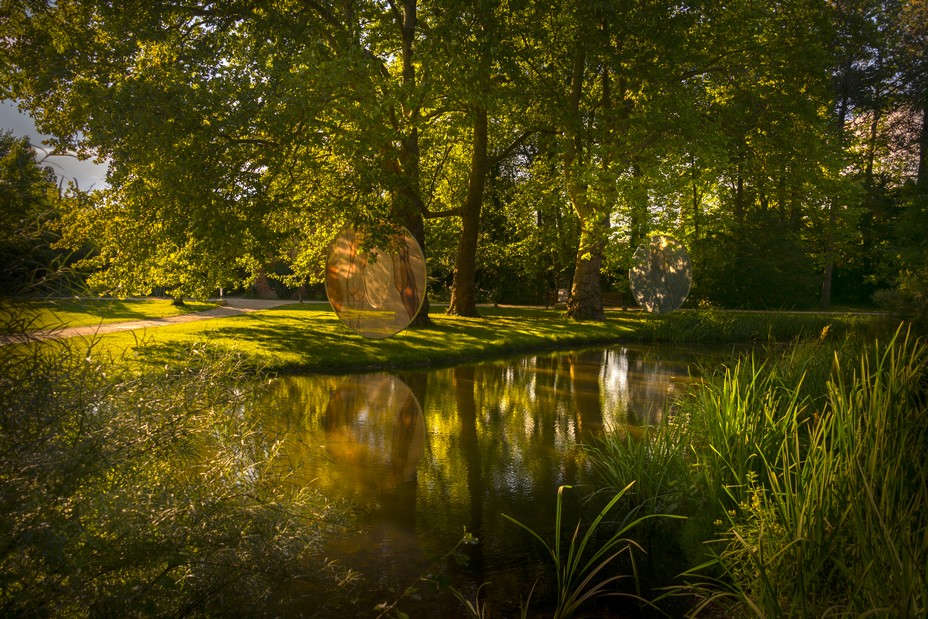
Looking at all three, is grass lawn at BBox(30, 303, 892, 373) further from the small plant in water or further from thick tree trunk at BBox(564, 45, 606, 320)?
the small plant in water

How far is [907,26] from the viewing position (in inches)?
1394

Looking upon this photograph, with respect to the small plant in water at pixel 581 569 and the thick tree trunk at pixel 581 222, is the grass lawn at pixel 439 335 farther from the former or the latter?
the small plant in water at pixel 581 569

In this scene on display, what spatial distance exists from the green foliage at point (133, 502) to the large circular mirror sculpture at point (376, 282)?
1106 cm

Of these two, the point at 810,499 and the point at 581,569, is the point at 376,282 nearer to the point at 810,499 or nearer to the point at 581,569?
the point at 581,569

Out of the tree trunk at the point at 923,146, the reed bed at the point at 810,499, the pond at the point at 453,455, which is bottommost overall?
the pond at the point at 453,455

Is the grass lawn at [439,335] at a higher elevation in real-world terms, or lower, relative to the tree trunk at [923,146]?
lower

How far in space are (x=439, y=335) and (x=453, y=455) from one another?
33.9 feet

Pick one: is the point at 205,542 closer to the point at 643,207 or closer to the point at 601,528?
the point at 601,528

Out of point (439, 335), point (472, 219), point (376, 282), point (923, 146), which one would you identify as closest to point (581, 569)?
point (376, 282)

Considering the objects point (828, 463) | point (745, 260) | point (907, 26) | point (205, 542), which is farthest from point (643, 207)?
point (907, 26)

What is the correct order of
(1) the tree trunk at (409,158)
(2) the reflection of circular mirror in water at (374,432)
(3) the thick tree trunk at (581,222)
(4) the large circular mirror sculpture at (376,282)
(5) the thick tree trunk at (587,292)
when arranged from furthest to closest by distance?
1. (5) the thick tree trunk at (587,292)
2. (3) the thick tree trunk at (581,222)
3. (1) the tree trunk at (409,158)
4. (4) the large circular mirror sculpture at (376,282)
5. (2) the reflection of circular mirror in water at (374,432)

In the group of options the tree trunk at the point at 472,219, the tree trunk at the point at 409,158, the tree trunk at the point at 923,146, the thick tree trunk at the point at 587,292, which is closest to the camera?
the tree trunk at the point at 409,158

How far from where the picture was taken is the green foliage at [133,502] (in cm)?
308

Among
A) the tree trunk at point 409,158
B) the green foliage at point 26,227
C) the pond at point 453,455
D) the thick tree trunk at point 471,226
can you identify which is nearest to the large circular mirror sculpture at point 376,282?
the tree trunk at point 409,158
